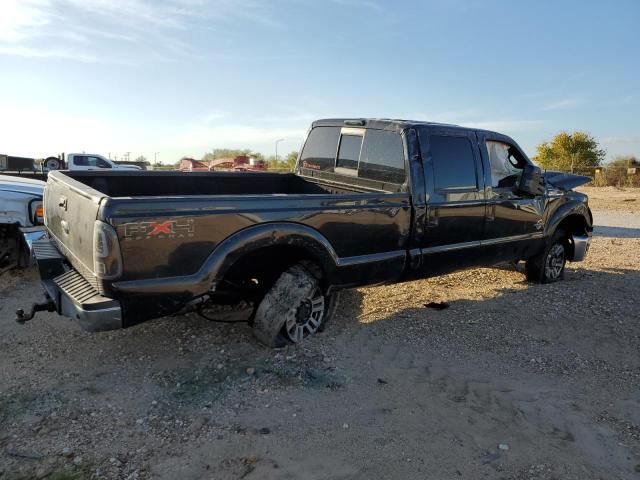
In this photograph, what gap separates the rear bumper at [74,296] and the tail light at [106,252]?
7.7 inches

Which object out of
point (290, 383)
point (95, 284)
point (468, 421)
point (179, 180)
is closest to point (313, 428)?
point (290, 383)

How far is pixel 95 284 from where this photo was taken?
3.28 m

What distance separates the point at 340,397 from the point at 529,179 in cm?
360

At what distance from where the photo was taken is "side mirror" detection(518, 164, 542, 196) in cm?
572

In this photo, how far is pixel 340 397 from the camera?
3.53 m

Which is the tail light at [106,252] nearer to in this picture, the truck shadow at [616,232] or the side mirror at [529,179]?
the side mirror at [529,179]

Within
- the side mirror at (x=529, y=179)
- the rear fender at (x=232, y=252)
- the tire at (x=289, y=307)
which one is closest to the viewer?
the rear fender at (x=232, y=252)

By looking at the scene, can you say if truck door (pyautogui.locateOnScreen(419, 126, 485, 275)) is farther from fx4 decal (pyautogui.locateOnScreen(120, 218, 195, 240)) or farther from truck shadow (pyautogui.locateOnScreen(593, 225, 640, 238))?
truck shadow (pyautogui.locateOnScreen(593, 225, 640, 238))

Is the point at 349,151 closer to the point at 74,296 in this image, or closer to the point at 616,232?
the point at 74,296

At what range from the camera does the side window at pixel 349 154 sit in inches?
207

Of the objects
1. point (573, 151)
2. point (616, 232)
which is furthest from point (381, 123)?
point (573, 151)

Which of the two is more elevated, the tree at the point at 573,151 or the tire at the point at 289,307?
the tree at the point at 573,151

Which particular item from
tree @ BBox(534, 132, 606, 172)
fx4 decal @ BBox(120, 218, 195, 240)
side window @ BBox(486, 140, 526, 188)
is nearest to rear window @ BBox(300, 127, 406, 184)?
side window @ BBox(486, 140, 526, 188)

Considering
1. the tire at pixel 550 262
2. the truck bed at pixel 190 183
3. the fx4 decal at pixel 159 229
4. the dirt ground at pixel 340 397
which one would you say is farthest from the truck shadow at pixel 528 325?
the fx4 decal at pixel 159 229
